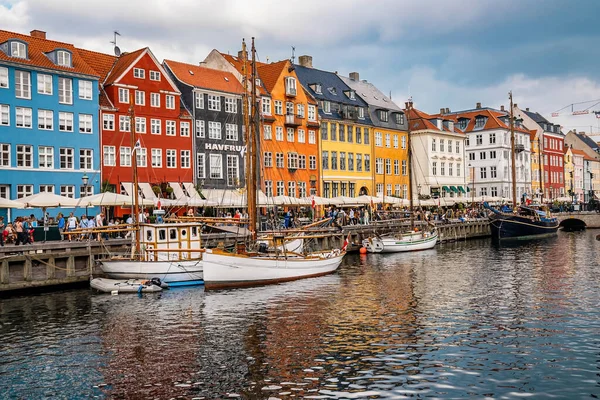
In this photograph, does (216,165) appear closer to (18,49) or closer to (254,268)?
(18,49)

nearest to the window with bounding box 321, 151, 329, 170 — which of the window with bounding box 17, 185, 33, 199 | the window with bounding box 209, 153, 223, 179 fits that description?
the window with bounding box 209, 153, 223, 179

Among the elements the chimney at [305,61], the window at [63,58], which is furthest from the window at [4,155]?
the chimney at [305,61]

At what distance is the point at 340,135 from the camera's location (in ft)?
255

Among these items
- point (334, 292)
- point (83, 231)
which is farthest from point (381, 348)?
point (83, 231)

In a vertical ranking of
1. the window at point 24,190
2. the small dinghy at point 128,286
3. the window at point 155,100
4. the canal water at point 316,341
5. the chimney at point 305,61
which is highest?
the chimney at point 305,61

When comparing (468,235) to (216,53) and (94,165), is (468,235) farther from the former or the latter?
(94,165)

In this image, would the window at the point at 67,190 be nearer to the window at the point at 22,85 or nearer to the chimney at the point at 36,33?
the window at the point at 22,85

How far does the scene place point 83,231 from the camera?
34.8m

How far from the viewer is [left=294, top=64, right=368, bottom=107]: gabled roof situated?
254 feet

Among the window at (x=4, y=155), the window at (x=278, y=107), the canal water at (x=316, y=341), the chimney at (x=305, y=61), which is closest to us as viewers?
the canal water at (x=316, y=341)

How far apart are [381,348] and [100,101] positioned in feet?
141

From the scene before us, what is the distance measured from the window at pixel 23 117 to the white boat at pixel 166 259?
67.7 ft

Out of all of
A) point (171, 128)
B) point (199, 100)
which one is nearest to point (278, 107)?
point (199, 100)

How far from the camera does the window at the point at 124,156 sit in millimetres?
55156
